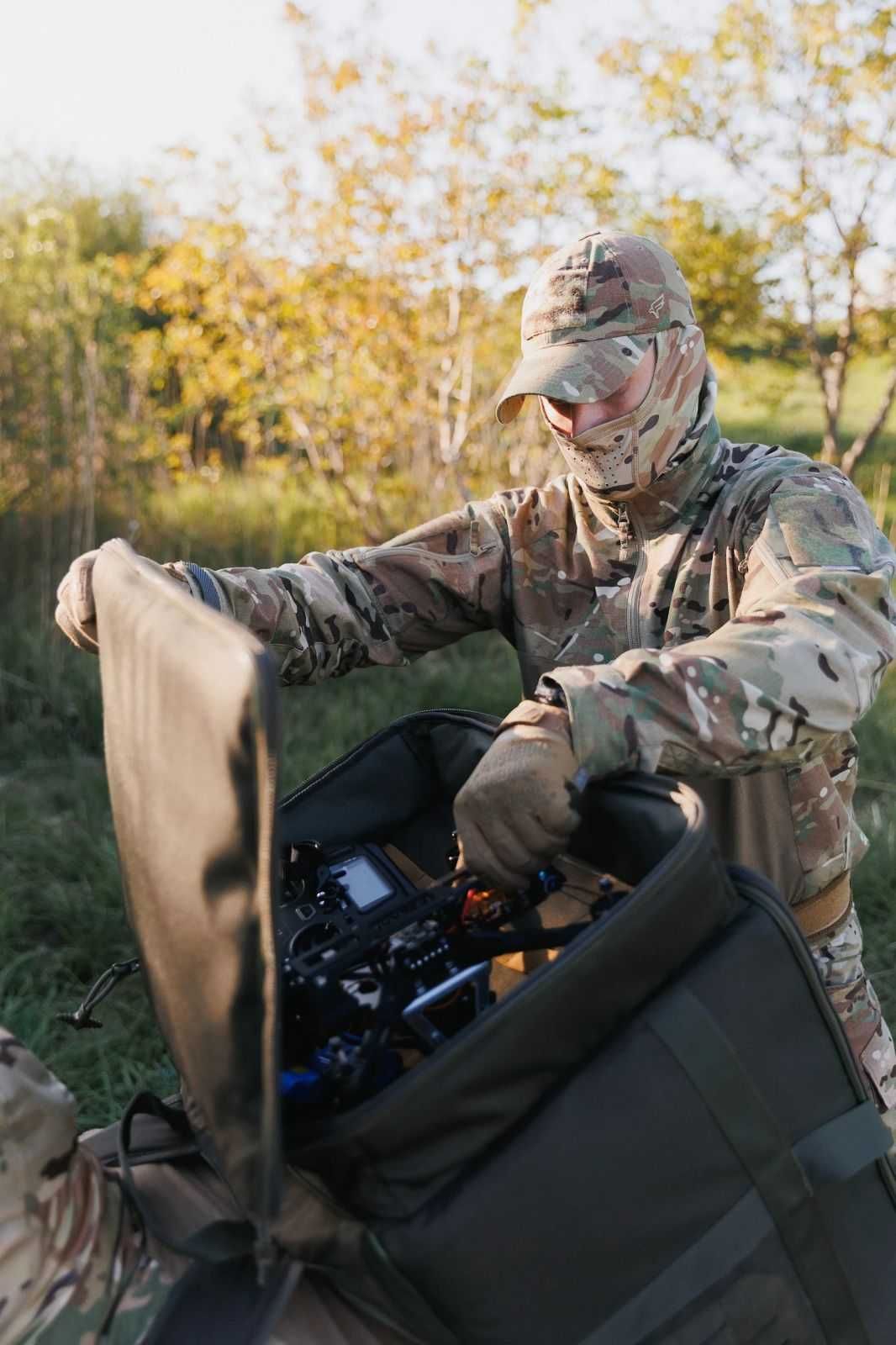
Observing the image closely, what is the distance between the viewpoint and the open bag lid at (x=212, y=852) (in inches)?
37.2

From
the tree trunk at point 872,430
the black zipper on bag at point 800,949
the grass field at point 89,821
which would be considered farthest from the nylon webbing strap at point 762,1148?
the tree trunk at point 872,430

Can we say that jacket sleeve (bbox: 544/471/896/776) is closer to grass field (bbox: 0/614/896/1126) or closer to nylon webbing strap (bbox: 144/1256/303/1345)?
nylon webbing strap (bbox: 144/1256/303/1345)

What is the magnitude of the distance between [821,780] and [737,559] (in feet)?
1.23

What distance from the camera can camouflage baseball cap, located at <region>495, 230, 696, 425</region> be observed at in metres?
1.82

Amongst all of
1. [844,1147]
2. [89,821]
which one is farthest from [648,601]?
[89,821]

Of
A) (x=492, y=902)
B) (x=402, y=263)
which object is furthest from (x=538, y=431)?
(x=492, y=902)

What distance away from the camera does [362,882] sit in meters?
1.46

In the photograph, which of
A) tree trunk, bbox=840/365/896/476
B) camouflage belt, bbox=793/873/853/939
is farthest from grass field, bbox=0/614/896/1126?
tree trunk, bbox=840/365/896/476

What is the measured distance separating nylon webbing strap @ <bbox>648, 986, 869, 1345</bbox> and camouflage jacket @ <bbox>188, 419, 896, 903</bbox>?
0.96ft

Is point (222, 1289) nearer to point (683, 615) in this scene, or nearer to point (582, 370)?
point (683, 615)

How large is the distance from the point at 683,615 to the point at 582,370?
1.36 feet

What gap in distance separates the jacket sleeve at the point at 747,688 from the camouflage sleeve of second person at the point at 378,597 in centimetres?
63

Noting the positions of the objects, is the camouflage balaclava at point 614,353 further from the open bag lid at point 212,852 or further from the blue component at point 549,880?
the open bag lid at point 212,852

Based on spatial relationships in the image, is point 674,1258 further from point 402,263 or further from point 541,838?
point 402,263
